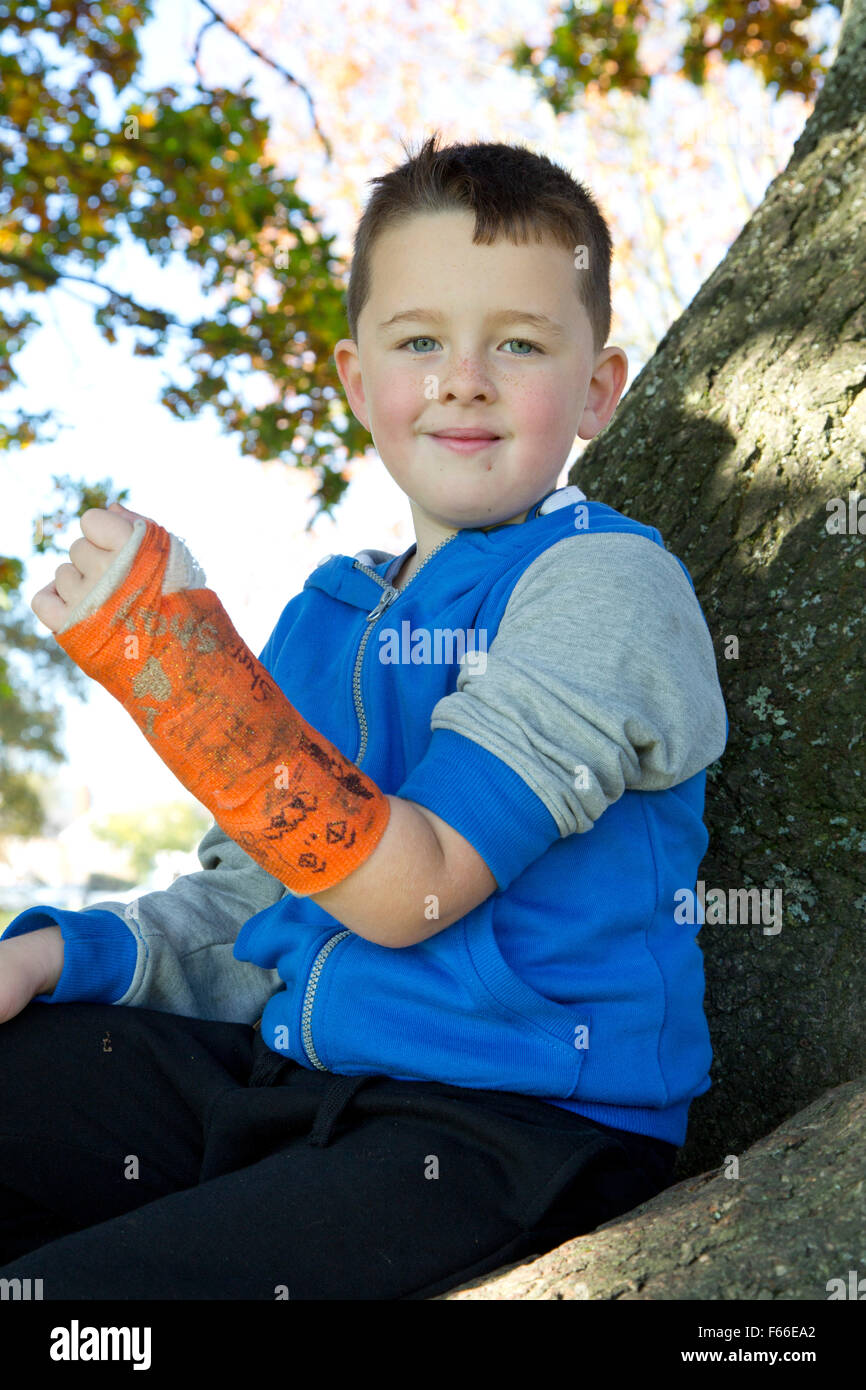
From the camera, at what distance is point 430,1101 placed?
1448 mm

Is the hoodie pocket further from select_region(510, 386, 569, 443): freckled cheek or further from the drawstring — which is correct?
select_region(510, 386, 569, 443): freckled cheek

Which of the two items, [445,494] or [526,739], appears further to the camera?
[445,494]

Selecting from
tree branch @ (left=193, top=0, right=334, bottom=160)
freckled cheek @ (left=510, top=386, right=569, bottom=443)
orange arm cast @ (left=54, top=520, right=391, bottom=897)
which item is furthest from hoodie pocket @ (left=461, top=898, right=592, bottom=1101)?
tree branch @ (left=193, top=0, right=334, bottom=160)

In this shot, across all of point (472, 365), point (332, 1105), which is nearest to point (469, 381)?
point (472, 365)

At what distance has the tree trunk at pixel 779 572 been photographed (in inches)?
74.2

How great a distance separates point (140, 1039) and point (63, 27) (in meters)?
4.74

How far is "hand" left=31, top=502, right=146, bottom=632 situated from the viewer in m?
1.28

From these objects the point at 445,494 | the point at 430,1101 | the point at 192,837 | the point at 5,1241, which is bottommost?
the point at 5,1241

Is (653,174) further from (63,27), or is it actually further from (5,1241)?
(5,1241)

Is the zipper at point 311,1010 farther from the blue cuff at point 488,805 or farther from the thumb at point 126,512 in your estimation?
the thumb at point 126,512

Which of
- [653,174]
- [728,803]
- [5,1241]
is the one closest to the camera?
[5,1241]

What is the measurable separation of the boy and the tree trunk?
29cm

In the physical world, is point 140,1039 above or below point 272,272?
below
